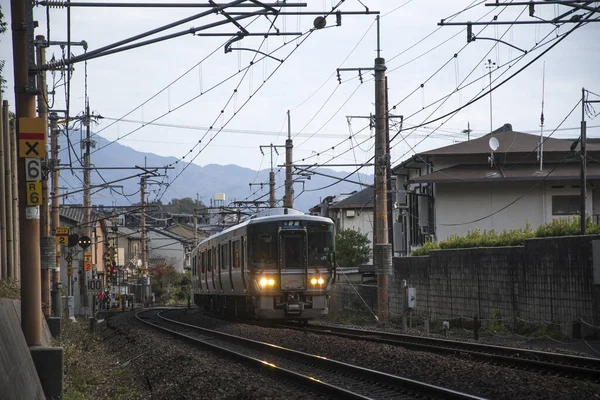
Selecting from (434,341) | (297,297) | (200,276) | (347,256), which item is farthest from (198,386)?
(347,256)

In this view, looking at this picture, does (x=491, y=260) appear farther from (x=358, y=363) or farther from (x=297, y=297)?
(x=358, y=363)

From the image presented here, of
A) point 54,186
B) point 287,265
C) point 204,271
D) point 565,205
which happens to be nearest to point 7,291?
point 287,265

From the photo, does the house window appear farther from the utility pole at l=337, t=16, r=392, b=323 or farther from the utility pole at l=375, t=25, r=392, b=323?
the utility pole at l=375, t=25, r=392, b=323

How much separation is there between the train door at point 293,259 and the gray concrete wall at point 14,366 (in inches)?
518

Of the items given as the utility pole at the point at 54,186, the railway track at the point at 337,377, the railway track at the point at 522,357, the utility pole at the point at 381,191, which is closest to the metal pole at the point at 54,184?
the utility pole at the point at 54,186

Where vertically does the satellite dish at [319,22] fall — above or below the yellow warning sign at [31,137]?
above

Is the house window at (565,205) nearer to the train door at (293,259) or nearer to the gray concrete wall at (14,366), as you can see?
the train door at (293,259)

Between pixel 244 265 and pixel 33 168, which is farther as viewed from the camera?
pixel 244 265

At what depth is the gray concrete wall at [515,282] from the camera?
60.7 ft

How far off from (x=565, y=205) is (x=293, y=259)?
1684cm

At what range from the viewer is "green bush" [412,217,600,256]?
20.9 m

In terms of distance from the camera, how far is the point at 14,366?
8.73 meters

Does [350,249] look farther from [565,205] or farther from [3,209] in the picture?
[3,209]

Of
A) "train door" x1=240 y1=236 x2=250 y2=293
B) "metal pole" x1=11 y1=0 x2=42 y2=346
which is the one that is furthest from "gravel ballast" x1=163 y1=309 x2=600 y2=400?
"train door" x1=240 y1=236 x2=250 y2=293
